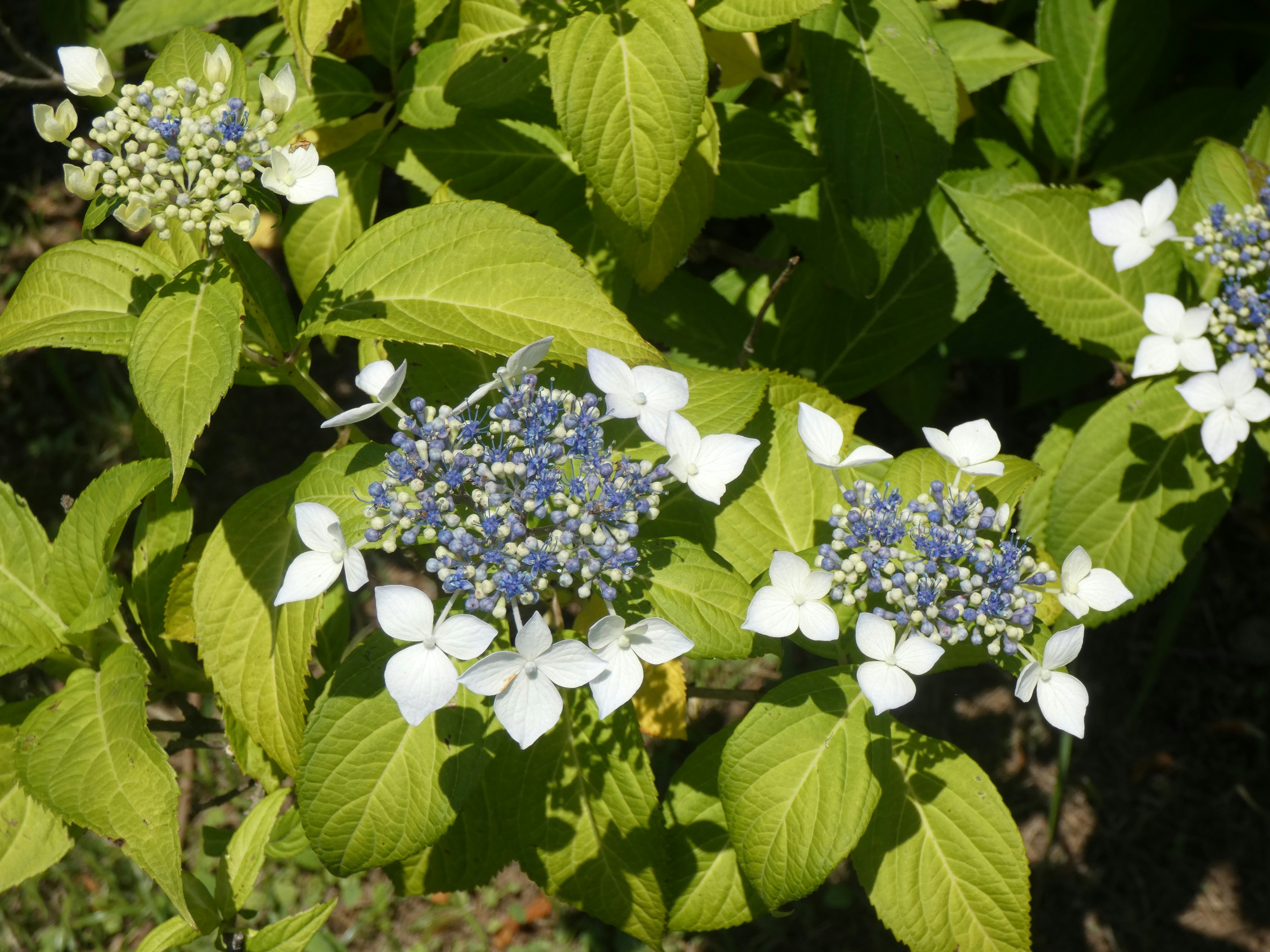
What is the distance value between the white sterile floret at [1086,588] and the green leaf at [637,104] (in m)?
1.14

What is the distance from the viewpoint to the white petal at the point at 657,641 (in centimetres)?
168

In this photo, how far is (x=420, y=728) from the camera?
2.03m

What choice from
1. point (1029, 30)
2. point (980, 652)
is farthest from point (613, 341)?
point (1029, 30)

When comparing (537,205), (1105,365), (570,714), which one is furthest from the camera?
(1105,365)

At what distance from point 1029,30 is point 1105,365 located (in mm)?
1323

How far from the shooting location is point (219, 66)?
188 centimetres

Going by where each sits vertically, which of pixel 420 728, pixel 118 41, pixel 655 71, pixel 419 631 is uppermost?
pixel 655 71

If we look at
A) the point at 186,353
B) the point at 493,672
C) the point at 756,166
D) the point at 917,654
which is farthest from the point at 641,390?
the point at 756,166

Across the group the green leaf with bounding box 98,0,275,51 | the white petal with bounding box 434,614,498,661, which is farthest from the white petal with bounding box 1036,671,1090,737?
the green leaf with bounding box 98,0,275,51

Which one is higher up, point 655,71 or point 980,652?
point 655,71

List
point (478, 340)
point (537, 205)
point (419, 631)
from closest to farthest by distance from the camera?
point (419, 631)
point (478, 340)
point (537, 205)

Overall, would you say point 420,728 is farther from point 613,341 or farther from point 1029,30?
point 1029,30

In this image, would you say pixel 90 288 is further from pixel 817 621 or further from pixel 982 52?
pixel 982 52

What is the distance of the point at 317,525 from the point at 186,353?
40 centimetres
